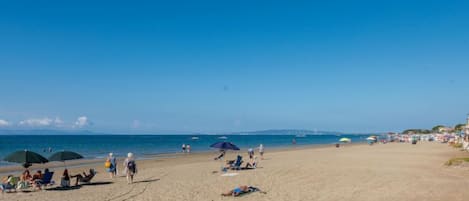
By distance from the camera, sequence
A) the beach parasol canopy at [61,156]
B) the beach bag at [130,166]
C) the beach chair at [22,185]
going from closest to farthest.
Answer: the beach chair at [22,185] → the beach parasol canopy at [61,156] → the beach bag at [130,166]

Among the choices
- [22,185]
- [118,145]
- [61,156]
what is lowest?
[118,145]

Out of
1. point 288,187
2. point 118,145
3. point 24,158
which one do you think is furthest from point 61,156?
point 118,145

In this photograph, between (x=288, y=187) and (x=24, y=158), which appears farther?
(x=288, y=187)

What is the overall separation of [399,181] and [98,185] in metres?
12.3

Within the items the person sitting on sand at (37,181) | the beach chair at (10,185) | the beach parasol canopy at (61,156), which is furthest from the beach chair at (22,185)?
the beach parasol canopy at (61,156)

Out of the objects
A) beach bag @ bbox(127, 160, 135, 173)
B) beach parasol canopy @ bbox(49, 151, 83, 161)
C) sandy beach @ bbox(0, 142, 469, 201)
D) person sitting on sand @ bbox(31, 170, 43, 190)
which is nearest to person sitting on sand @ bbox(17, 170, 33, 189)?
person sitting on sand @ bbox(31, 170, 43, 190)

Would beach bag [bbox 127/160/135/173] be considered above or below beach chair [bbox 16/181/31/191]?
above

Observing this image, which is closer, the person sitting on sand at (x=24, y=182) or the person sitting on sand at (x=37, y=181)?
the person sitting on sand at (x=24, y=182)

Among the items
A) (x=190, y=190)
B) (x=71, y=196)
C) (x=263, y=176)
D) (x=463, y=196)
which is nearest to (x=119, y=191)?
(x=71, y=196)

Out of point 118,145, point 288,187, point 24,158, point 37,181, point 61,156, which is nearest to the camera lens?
point 24,158

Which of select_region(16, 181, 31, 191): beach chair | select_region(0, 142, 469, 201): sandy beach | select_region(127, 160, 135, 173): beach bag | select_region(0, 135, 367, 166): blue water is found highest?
select_region(127, 160, 135, 173): beach bag

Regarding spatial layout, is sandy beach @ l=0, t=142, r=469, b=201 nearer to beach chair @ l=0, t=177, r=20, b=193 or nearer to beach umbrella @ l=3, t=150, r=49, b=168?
beach chair @ l=0, t=177, r=20, b=193

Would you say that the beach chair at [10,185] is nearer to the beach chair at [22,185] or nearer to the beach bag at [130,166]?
the beach chair at [22,185]

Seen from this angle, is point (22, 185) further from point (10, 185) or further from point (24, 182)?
point (10, 185)
